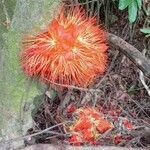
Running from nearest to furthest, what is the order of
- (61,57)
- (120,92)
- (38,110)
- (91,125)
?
(61,57), (91,125), (38,110), (120,92)

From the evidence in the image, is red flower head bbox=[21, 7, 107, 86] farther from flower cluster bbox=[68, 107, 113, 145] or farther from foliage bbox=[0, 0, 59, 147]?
flower cluster bbox=[68, 107, 113, 145]

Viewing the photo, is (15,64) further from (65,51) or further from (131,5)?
(131,5)

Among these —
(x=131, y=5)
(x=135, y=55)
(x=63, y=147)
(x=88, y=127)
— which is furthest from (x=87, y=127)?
(x=131, y=5)

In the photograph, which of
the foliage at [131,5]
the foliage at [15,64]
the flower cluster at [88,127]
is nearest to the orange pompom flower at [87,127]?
the flower cluster at [88,127]

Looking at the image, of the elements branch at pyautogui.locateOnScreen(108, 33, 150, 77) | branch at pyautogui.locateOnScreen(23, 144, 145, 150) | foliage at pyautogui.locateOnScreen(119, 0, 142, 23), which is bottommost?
branch at pyautogui.locateOnScreen(23, 144, 145, 150)

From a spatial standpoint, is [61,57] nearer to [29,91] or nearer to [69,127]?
[29,91]

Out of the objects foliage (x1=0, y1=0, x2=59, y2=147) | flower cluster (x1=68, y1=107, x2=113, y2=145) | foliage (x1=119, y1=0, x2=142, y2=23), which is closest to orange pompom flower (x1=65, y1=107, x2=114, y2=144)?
flower cluster (x1=68, y1=107, x2=113, y2=145)

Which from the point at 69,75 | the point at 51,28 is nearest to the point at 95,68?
the point at 69,75
